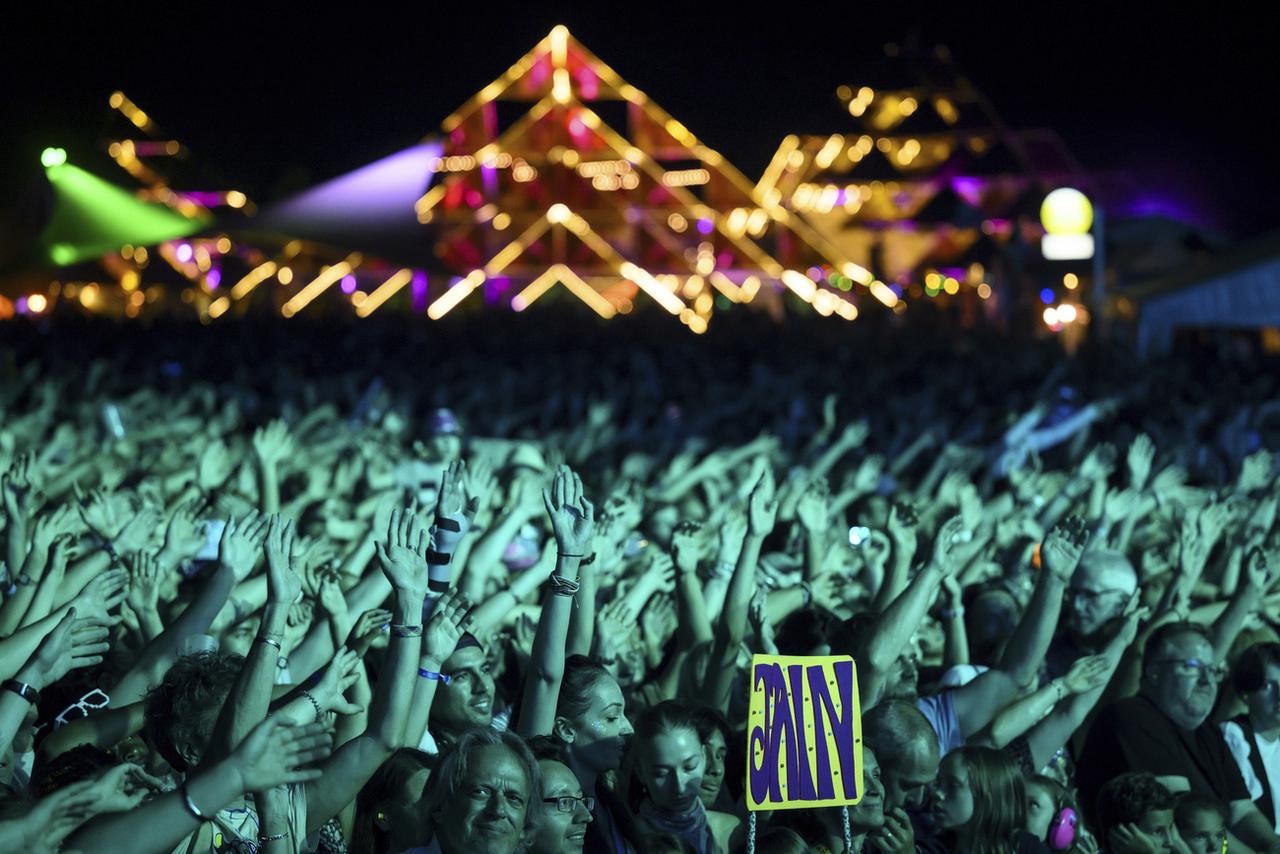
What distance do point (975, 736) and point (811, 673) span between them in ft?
3.74

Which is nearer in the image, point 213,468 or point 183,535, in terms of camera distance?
point 183,535

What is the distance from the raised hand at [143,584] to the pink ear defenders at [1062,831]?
2.45 meters

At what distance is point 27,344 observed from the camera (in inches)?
737

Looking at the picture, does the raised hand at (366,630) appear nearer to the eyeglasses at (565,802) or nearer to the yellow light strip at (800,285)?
the eyeglasses at (565,802)

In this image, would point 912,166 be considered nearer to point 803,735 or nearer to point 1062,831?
point 1062,831

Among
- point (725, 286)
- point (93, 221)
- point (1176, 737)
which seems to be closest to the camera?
point (1176, 737)

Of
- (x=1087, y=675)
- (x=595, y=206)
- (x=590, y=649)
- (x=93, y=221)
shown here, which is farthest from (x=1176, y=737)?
(x=595, y=206)

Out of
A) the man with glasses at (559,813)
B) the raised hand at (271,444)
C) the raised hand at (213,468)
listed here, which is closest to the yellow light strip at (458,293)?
the raised hand at (213,468)

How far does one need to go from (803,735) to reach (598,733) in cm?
63

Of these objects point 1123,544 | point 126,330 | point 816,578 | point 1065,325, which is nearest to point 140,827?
point 816,578

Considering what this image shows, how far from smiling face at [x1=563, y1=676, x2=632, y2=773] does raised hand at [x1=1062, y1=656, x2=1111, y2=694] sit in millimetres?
1281

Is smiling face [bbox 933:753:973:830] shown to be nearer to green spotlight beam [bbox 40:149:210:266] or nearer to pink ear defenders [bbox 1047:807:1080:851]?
pink ear defenders [bbox 1047:807:1080:851]

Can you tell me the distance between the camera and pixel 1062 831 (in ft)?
13.8

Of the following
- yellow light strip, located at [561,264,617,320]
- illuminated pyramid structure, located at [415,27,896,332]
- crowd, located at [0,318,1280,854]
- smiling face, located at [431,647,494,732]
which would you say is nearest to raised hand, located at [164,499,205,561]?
crowd, located at [0,318,1280,854]
